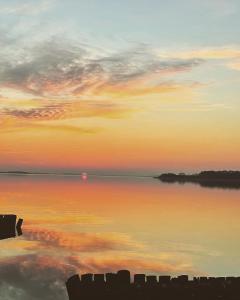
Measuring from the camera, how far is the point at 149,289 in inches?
595

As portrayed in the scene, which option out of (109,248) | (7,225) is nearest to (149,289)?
(7,225)

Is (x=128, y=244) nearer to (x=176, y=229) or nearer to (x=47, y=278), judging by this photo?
(x=176, y=229)

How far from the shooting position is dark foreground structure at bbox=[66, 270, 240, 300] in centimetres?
1500

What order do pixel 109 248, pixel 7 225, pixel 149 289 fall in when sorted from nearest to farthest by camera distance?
pixel 149 289 → pixel 7 225 → pixel 109 248

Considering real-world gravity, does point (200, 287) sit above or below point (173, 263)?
above

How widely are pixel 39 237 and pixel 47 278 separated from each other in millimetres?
20791

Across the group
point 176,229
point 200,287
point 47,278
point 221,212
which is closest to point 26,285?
point 47,278

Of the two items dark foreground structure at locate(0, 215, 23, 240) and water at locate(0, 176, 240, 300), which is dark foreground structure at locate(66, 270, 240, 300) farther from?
dark foreground structure at locate(0, 215, 23, 240)

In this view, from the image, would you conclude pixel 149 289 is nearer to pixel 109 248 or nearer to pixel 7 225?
pixel 7 225

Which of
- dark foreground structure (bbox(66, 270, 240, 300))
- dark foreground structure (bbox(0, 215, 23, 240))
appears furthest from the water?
dark foreground structure (bbox(66, 270, 240, 300))

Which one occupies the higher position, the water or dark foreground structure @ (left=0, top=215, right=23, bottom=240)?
dark foreground structure @ (left=0, top=215, right=23, bottom=240)

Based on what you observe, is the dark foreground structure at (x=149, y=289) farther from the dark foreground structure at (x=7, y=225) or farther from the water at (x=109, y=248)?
the dark foreground structure at (x=7, y=225)

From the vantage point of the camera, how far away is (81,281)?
15.3 metres

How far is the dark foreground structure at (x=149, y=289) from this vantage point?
15000 millimetres
